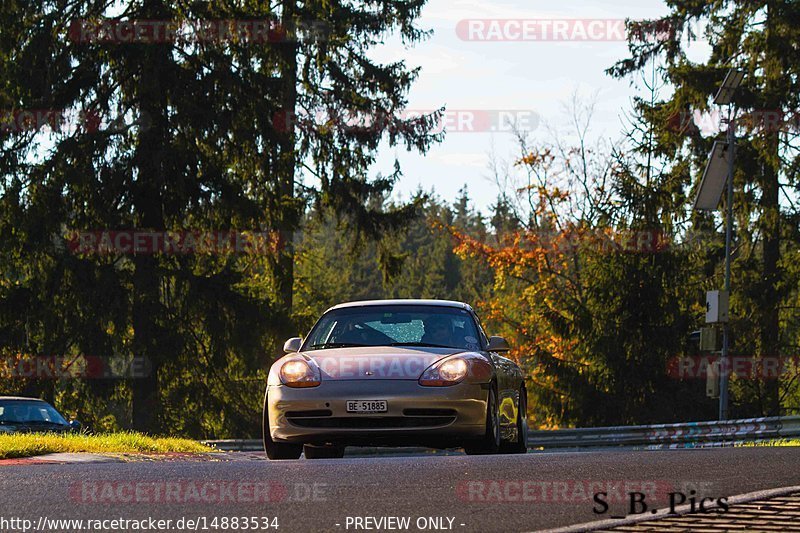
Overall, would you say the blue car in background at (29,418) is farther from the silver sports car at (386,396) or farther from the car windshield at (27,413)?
the silver sports car at (386,396)

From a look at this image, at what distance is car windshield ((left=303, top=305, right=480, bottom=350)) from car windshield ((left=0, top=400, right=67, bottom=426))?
33.9ft

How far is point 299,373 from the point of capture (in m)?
12.6

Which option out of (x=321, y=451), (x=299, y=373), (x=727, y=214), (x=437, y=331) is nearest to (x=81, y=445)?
(x=321, y=451)

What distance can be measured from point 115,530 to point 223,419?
30.0 meters

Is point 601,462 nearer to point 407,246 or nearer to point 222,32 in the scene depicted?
point 222,32

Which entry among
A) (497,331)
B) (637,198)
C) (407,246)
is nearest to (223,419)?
(637,198)

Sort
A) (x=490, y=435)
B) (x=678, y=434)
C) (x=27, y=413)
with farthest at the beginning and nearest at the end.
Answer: (x=678, y=434) < (x=27, y=413) < (x=490, y=435)

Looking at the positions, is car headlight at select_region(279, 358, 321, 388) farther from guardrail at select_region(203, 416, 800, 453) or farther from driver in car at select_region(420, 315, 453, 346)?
guardrail at select_region(203, 416, 800, 453)

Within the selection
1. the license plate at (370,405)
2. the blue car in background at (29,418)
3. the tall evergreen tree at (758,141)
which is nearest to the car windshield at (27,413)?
the blue car in background at (29,418)

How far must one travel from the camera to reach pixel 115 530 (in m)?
6.93

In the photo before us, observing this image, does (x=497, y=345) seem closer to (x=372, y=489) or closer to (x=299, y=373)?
(x=299, y=373)

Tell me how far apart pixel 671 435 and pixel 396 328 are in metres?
14.2

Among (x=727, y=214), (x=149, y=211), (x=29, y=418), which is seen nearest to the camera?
(x=29, y=418)

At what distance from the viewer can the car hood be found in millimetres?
12398
